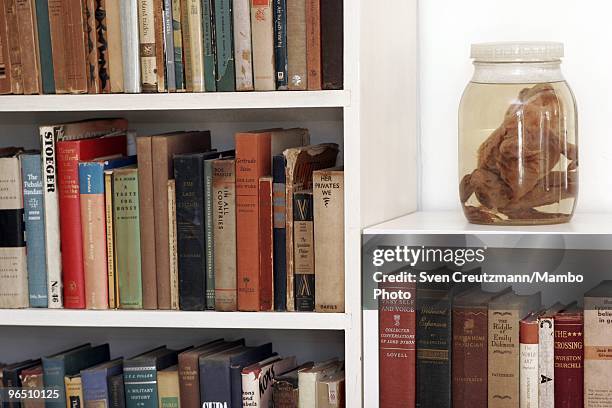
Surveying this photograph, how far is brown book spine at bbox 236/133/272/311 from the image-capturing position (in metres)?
1.44

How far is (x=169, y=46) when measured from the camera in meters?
1.45

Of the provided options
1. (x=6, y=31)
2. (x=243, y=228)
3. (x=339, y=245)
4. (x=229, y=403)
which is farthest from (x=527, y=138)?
(x=6, y=31)

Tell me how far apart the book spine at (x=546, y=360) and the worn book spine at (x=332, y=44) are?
17.8 inches

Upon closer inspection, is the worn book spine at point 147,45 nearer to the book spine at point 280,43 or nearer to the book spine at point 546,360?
the book spine at point 280,43

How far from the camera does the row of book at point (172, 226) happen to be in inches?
56.7

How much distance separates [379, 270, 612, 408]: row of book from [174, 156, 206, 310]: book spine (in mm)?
281

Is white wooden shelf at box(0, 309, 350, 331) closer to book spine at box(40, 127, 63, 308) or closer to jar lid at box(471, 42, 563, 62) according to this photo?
book spine at box(40, 127, 63, 308)

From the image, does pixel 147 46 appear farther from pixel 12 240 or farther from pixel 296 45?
pixel 12 240

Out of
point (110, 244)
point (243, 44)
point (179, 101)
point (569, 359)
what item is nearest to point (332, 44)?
point (243, 44)

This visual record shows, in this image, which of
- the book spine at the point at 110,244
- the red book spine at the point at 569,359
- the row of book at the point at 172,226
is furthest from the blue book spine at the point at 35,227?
the red book spine at the point at 569,359

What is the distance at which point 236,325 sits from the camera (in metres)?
1.46

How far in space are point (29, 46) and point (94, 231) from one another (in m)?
0.30

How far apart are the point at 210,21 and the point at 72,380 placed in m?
0.61

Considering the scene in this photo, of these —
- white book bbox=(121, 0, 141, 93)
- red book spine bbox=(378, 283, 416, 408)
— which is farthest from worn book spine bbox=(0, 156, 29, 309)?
red book spine bbox=(378, 283, 416, 408)
